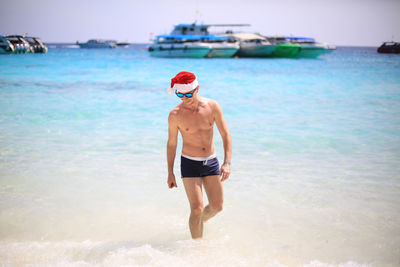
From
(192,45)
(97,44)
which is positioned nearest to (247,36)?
(192,45)

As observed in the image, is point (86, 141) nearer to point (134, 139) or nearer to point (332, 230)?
point (134, 139)

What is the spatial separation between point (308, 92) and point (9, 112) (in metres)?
13.5

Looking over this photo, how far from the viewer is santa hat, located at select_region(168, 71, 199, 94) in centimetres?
306

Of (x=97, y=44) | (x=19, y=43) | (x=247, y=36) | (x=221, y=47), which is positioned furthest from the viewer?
(x=97, y=44)

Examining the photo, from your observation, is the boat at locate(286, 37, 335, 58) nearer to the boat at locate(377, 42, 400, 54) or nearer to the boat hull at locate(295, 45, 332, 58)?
the boat hull at locate(295, 45, 332, 58)

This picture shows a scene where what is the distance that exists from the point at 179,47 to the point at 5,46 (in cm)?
3523

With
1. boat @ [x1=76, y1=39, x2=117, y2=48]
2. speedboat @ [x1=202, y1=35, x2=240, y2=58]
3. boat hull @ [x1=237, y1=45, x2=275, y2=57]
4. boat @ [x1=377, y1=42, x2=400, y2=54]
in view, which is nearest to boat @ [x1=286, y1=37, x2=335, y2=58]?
boat hull @ [x1=237, y1=45, x2=275, y2=57]

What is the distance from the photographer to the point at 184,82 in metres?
3.08

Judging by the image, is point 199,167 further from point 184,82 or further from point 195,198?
point 184,82

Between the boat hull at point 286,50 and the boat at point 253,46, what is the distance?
99cm

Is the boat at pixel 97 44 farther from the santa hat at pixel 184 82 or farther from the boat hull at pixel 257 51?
the santa hat at pixel 184 82

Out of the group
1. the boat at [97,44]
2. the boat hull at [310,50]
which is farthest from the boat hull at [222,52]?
the boat at [97,44]

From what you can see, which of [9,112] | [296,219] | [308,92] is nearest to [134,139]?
[296,219]

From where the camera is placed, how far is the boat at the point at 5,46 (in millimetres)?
64000
